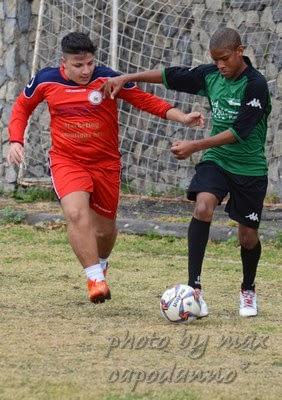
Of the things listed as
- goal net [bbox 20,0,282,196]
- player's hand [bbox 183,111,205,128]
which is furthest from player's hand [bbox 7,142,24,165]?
goal net [bbox 20,0,282,196]

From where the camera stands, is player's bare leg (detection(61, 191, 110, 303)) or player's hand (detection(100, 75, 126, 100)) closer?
player's bare leg (detection(61, 191, 110, 303))

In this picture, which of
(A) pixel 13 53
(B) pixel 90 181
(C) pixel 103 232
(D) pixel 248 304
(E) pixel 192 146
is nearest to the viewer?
(E) pixel 192 146

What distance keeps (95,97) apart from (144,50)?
5469 mm

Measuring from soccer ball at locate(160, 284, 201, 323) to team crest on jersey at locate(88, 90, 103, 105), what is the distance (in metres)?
1.42

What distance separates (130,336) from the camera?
287 inches

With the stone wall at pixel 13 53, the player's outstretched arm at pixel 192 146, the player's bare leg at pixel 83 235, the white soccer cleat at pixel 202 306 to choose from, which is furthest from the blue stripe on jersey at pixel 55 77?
the stone wall at pixel 13 53

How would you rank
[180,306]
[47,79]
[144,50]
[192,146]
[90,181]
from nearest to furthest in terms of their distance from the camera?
[180,306] → [192,146] → [90,181] → [47,79] → [144,50]

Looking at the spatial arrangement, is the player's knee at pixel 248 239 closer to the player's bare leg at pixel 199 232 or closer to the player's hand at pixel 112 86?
the player's bare leg at pixel 199 232

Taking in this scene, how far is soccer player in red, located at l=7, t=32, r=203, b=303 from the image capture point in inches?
328

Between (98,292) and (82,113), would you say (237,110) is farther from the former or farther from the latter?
(98,292)

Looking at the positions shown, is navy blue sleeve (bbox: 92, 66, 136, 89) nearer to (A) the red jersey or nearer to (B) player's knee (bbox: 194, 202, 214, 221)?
(A) the red jersey

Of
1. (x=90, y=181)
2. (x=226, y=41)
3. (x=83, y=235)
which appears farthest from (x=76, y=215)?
(x=226, y=41)

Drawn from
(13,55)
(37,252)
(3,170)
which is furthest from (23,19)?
(37,252)

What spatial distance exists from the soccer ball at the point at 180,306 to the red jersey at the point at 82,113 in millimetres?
1209
